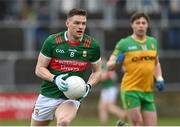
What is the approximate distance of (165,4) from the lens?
26906 mm

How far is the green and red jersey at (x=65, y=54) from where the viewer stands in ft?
41.6

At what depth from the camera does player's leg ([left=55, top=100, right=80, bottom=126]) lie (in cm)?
1215

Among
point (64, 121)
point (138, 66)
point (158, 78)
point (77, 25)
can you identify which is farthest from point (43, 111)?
point (158, 78)

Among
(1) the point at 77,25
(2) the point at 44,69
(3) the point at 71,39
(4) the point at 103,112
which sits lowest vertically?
(4) the point at 103,112

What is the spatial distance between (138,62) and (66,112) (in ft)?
10.0

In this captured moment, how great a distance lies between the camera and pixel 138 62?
1503cm

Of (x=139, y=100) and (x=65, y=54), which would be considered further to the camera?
(x=139, y=100)

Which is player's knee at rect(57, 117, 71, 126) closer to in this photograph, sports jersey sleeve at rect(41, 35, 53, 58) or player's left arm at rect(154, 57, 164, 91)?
sports jersey sleeve at rect(41, 35, 53, 58)

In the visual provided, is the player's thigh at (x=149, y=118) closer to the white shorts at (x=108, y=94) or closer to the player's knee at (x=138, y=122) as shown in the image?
the player's knee at (x=138, y=122)

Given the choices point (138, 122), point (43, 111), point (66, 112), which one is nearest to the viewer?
point (66, 112)

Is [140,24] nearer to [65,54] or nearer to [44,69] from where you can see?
[65,54]

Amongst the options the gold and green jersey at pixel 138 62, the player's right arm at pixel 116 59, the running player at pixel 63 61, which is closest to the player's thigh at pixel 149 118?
the gold and green jersey at pixel 138 62

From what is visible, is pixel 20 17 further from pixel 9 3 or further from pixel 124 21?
pixel 124 21

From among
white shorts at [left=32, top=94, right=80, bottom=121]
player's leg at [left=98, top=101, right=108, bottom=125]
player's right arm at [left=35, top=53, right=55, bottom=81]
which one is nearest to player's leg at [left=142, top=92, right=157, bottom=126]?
white shorts at [left=32, top=94, right=80, bottom=121]
